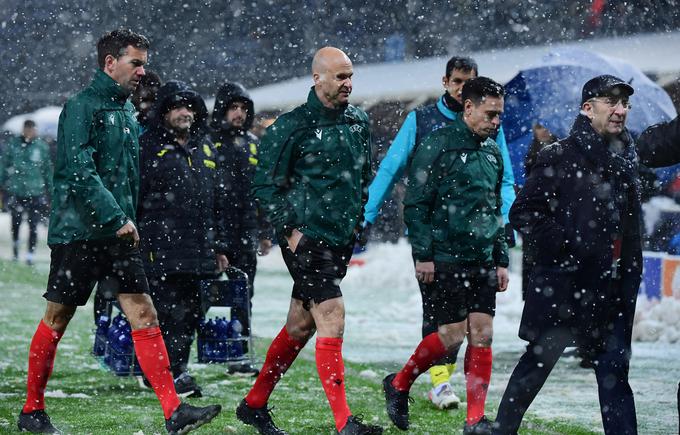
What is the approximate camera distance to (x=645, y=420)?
722 cm

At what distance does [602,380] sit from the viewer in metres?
5.42

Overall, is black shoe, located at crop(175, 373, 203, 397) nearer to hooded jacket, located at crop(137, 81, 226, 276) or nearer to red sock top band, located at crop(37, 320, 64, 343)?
hooded jacket, located at crop(137, 81, 226, 276)

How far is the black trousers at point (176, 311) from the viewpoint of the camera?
7.80m

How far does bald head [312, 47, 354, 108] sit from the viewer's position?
5965 mm

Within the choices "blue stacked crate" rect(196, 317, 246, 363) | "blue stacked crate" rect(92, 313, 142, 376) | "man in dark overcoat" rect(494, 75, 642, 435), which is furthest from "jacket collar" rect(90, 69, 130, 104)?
"blue stacked crate" rect(196, 317, 246, 363)

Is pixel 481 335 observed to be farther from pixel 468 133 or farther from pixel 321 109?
pixel 321 109

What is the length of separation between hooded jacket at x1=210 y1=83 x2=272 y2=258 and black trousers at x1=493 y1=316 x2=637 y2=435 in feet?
12.4

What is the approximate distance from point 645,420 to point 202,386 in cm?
284

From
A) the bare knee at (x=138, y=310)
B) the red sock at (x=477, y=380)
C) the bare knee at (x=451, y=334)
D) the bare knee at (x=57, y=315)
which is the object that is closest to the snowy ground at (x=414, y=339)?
the red sock at (x=477, y=380)

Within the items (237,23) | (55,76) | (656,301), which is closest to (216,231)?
(656,301)

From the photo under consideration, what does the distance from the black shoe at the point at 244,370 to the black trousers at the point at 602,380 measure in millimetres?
3341

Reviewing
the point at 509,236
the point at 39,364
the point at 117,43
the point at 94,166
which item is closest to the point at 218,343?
the point at 509,236

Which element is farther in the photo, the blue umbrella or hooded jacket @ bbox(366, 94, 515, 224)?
the blue umbrella

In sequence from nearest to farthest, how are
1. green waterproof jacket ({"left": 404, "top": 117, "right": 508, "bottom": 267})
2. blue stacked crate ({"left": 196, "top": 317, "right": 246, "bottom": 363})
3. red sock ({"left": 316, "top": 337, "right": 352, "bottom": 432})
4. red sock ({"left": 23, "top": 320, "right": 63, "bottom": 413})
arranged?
red sock ({"left": 316, "top": 337, "right": 352, "bottom": 432})
red sock ({"left": 23, "top": 320, "right": 63, "bottom": 413})
green waterproof jacket ({"left": 404, "top": 117, "right": 508, "bottom": 267})
blue stacked crate ({"left": 196, "top": 317, "right": 246, "bottom": 363})
